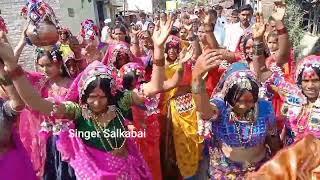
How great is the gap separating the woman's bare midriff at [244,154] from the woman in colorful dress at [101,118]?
617 millimetres

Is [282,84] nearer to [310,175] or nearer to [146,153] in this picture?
[146,153]

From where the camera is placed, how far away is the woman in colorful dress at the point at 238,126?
Result: 3.44m

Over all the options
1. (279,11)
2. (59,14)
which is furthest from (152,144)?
(59,14)

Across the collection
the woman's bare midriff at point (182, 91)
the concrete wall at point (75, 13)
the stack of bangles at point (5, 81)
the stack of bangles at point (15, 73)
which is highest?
the stack of bangles at point (15, 73)

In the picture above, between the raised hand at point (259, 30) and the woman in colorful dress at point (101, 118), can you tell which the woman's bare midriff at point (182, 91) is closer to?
the raised hand at point (259, 30)

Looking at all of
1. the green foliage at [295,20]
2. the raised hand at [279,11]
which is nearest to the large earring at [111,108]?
the raised hand at [279,11]

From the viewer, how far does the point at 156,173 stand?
16.3 feet

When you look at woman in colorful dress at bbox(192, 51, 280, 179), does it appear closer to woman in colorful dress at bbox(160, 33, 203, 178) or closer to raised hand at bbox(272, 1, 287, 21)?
raised hand at bbox(272, 1, 287, 21)

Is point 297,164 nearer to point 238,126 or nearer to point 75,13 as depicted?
point 238,126

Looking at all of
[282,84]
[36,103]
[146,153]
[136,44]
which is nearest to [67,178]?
[36,103]

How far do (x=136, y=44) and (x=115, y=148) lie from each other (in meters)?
2.92

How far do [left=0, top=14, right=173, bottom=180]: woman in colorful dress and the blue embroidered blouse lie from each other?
429mm

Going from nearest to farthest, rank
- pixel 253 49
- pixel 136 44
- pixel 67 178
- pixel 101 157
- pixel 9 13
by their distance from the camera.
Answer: pixel 101 157
pixel 67 178
pixel 253 49
pixel 136 44
pixel 9 13

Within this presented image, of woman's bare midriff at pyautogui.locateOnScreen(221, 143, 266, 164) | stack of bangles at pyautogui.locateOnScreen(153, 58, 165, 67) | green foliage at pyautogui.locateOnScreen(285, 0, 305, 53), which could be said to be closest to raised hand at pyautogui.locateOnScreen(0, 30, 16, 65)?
stack of bangles at pyautogui.locateOnScreen(153, 58, 165, 67)
